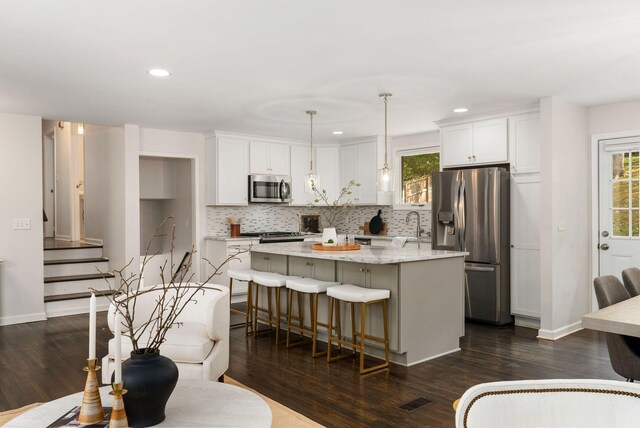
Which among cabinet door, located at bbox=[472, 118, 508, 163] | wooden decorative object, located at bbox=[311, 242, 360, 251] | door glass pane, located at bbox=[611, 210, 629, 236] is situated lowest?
wooden decorative object, located at bbox=[311, 242, 360, 251]

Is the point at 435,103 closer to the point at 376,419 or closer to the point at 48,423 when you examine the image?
the point at 376,419

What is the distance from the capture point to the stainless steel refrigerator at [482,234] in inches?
213

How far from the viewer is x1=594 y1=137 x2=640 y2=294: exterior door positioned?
17.4ft

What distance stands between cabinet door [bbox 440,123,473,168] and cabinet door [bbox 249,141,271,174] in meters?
2.72

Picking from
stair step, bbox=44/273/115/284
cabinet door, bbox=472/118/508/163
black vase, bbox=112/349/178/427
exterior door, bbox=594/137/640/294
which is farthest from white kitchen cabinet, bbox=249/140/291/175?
black vase, bbox=112/349/178/427

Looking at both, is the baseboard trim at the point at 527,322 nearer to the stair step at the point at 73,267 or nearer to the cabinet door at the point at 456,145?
the cabinet door at the point at 456,145

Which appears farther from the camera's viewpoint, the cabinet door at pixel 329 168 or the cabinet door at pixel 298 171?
the cabinet door at pixel 329 168

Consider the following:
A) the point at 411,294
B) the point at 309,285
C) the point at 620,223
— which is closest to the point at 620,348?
the point at 411,294

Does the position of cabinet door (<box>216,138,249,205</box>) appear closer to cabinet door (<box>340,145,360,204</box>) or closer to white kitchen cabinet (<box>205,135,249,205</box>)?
white kitchen cabinet (<box>205,135,249,205</box>)

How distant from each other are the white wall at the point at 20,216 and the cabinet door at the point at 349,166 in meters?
4.40

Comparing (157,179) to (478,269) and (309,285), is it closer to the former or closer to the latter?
(309,285)

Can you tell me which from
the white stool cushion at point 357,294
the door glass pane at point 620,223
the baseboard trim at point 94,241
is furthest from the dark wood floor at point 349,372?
the baseboard trim at point 94,241

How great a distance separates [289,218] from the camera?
27.7 feet

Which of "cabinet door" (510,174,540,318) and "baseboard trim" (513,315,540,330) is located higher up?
"cabinet door" (510,174,540,318)
